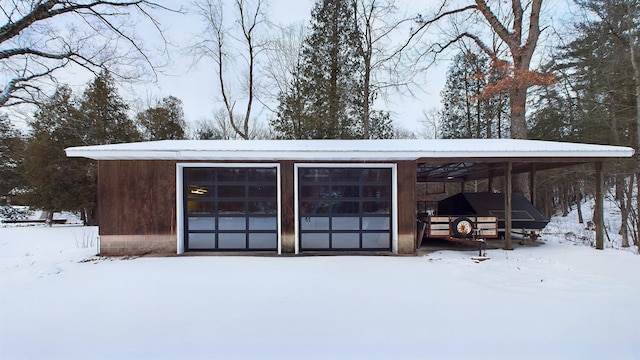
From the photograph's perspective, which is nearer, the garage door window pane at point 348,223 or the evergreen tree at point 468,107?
the garage door window pane at point 348,223

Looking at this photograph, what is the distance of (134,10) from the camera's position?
29.4ft

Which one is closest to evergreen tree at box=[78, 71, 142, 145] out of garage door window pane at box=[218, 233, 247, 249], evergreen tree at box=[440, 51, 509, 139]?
garage door window pane at box=[218, 233, 247, 249]

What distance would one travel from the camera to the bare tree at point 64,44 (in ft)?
27.9

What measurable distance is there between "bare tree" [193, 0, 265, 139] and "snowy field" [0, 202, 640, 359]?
1402 centimetres

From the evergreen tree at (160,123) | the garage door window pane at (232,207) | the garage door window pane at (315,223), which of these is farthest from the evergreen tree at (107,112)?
the garage door window pane at (315,223)

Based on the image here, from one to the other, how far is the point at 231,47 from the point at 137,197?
1477 cm

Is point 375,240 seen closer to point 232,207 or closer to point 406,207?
point 406,207

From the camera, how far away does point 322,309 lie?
3697 millimetres

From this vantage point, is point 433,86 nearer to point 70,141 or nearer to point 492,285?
point 492,285

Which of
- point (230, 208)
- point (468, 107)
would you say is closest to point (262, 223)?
point (230, 208)

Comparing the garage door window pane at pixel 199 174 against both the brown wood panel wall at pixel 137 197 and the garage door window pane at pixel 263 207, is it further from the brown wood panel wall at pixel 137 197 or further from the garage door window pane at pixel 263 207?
the garage door window pane at pixel 263 207

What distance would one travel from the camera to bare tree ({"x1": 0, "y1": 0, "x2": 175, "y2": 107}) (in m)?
8.49

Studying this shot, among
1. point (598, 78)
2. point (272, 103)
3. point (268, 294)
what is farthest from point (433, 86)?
point (268, 294)

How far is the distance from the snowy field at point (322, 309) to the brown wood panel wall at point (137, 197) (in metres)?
0.86
